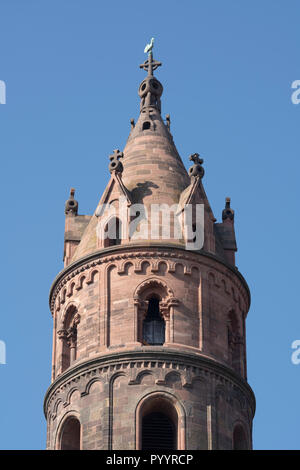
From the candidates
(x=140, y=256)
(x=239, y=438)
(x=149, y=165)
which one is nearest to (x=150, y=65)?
(x=149, y=165)

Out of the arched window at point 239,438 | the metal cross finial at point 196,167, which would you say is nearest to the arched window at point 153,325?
the arched window at point 239,438

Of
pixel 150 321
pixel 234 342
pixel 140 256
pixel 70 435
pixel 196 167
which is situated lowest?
pixel 70 435

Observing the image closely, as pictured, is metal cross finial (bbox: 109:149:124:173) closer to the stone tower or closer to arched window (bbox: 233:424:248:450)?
the stone tower

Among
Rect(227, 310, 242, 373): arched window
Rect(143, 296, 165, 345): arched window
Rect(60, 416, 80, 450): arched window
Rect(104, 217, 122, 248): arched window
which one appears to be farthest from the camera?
Rect(104, 217, 122, 248): arched window

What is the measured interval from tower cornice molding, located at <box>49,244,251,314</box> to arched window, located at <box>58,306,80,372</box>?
68.3 inches

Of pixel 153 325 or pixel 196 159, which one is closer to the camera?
pixel 153 325

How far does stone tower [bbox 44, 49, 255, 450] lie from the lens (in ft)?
238

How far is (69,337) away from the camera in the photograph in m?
76.6

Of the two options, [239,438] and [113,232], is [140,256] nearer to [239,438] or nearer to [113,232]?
[113,232]

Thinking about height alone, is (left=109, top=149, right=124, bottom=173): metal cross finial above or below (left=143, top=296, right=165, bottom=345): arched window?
above

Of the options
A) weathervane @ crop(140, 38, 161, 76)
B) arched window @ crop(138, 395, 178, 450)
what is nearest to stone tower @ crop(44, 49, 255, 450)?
arched window @ crop(138, 395, 178, 450)

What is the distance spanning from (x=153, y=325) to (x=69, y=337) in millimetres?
3835

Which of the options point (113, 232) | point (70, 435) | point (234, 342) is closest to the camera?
point (70, 435)
